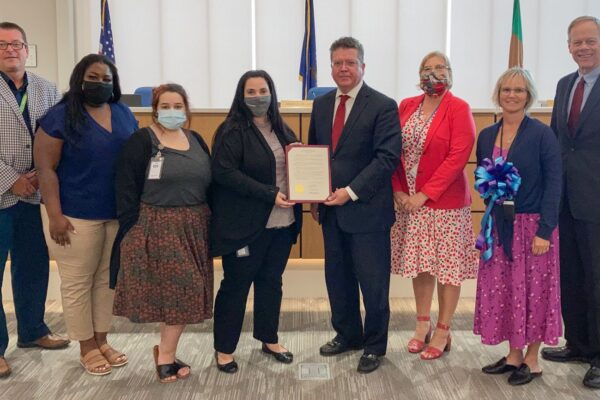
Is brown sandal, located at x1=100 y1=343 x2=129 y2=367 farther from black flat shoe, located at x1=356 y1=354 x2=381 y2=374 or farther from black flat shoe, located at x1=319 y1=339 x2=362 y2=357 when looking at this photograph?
black flat shoe, located at x1=356 y1=354 x2=381 y2=374

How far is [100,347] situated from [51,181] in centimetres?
90

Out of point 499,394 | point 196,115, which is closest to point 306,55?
point 196,115

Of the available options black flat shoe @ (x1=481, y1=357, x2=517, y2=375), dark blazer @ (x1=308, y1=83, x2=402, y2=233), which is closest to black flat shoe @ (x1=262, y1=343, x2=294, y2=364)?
dark blazer @ (x1=308, y1=83, x2=402, y2=233)

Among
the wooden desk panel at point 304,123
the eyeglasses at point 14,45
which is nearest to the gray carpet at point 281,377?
the wooden desk panel at point 304,123

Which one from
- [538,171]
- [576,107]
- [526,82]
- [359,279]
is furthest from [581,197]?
[359,279]

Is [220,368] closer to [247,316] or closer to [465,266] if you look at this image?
[247,316]

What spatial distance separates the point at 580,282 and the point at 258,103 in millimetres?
1841

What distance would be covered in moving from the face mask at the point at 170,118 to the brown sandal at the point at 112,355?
1188 millimetres

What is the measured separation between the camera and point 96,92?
238 cm

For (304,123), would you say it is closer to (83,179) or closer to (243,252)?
(243,252)

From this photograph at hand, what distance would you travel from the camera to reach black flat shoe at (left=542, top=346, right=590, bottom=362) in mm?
2664

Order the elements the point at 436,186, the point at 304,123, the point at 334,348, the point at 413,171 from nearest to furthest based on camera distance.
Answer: the point at 436,186 < the point at 413,171 < the point at 334,348 < the point at 304,123

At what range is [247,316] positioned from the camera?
3393 mm

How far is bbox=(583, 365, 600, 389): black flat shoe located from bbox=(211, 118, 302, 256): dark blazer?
1.63 meters
